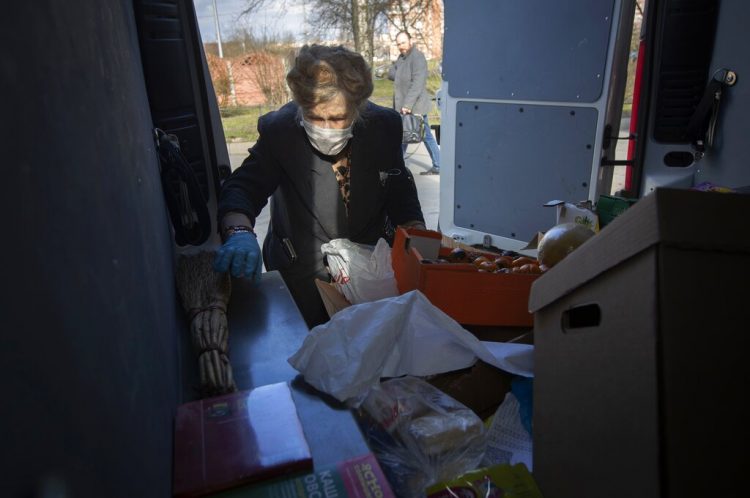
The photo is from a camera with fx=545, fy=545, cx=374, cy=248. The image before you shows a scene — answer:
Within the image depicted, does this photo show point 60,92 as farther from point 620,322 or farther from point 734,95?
point 734,95

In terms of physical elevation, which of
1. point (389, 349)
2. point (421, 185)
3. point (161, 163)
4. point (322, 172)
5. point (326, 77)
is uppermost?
point (326, 77)

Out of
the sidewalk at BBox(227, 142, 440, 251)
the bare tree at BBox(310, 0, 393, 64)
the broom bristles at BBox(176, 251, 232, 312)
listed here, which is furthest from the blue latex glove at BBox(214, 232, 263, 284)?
the bare tree at BBox(310, 0, 393, 64)

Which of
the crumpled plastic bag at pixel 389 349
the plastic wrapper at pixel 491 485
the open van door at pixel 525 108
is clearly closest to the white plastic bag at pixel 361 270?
the crumpled plastic bag at pixel 389 349

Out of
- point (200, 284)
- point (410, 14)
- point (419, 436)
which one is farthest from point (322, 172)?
point (410, 14)

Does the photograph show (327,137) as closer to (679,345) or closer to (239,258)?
(239,258)

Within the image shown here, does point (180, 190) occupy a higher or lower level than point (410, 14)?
lower

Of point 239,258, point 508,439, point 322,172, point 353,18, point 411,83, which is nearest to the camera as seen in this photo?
point 508,439

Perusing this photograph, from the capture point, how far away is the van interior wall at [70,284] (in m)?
0.37

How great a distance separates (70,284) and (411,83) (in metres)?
6.35

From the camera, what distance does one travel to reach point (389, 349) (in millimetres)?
1329

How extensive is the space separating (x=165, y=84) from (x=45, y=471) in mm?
1870

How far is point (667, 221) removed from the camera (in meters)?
0.61

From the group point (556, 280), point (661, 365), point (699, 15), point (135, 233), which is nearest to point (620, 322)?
point (661, 365)

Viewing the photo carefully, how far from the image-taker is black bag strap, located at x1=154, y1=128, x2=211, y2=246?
180 cm
